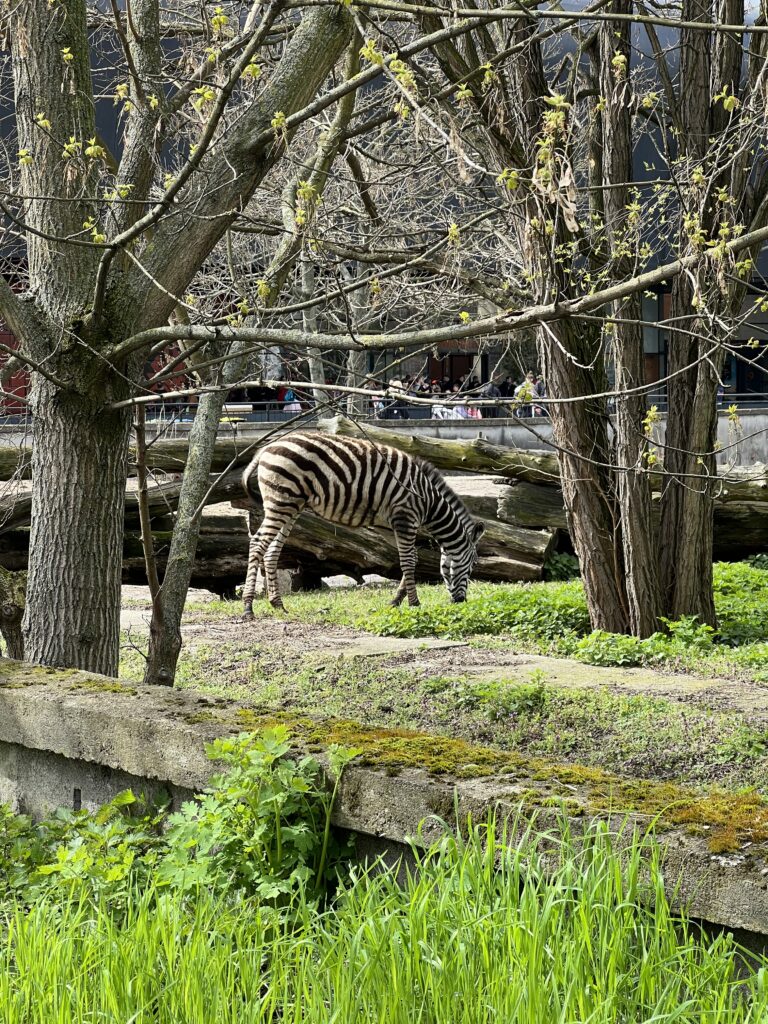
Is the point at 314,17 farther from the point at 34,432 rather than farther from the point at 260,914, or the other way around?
the point at 260,914

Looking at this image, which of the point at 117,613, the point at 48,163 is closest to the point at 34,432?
the point at 117,613

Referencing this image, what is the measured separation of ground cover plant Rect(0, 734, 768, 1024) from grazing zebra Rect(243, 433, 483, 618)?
11314mm

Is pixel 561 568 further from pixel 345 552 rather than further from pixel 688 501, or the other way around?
pixel 688 501

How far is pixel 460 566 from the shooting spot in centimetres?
1566

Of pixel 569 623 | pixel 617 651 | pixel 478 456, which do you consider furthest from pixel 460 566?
pixel 617 651

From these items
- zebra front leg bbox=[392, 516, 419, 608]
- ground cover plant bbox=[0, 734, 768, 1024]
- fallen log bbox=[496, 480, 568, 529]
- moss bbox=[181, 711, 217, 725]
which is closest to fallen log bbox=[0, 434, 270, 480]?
zebra front leg bbox=[392, 516, 419, 608]

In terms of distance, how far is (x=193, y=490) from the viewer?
7.64 m

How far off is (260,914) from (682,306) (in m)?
8.55

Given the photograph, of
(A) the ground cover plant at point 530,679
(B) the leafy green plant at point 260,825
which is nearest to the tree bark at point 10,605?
(A) the ground cover plant at point 530,679

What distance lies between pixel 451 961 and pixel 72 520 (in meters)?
3.90

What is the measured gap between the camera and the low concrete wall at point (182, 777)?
3.11 m

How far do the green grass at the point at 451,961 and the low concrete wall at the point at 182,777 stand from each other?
13cm

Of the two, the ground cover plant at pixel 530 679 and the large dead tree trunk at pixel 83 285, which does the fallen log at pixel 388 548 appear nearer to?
the ground cover plant at pixel 530 679

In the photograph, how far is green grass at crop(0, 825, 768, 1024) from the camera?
2805mm
